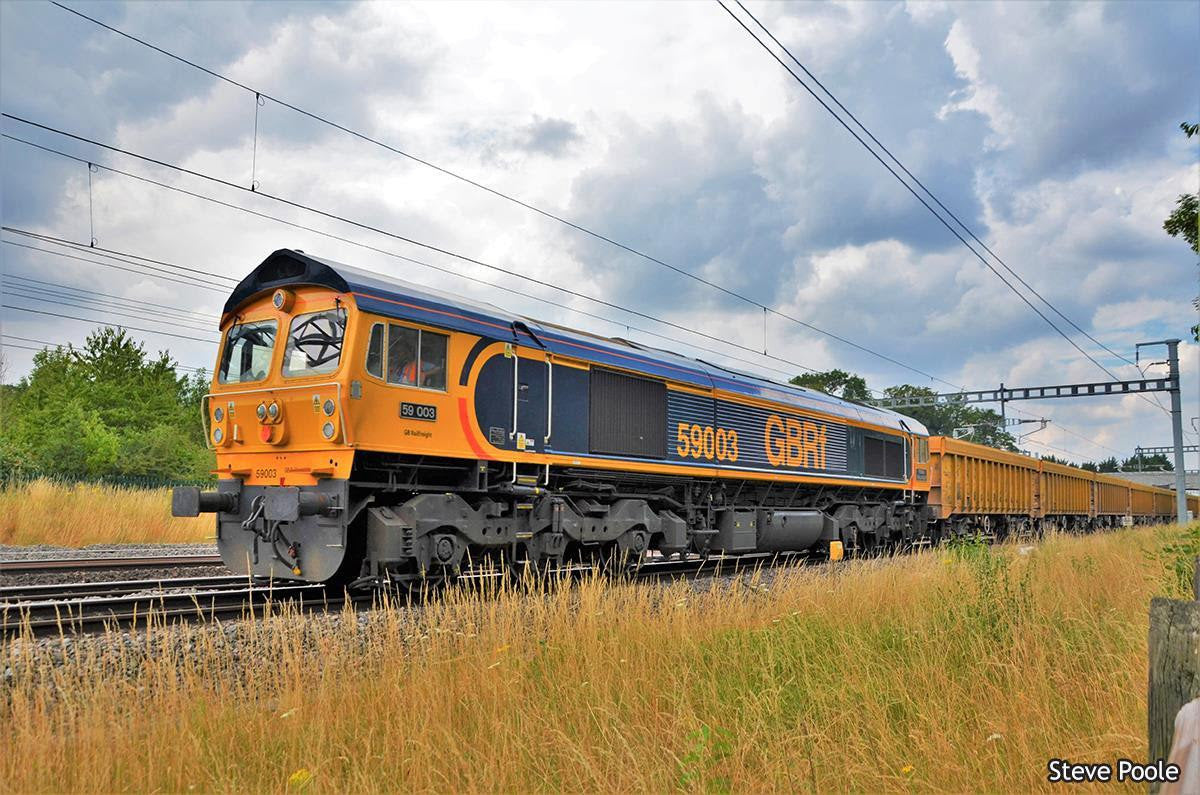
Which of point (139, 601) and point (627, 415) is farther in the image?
point (627, 415)

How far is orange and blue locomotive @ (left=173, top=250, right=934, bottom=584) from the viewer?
8.91 meters

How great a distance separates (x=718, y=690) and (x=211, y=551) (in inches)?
637

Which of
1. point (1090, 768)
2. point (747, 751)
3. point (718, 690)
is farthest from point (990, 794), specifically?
point (718, 690)

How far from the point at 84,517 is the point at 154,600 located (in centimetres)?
1177

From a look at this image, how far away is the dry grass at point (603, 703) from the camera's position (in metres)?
4.32

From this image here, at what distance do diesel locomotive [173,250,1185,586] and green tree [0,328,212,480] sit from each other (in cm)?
1984

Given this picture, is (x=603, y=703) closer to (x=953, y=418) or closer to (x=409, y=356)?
(x=409, y=356)

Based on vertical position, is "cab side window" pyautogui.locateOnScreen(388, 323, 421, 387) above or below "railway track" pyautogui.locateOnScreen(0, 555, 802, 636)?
above

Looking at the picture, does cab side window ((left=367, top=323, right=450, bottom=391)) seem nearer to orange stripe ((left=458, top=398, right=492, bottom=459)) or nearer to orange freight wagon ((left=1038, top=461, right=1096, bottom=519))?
orange stripe ((left=458, top=398, right=492, bottom=459))

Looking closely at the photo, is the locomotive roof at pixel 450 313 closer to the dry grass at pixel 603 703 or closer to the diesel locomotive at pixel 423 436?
the diesel locomotive at pixel 423 436

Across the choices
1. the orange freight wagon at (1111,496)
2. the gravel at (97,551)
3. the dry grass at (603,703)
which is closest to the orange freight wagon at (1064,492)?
the orange freight wagon at (1111,496)

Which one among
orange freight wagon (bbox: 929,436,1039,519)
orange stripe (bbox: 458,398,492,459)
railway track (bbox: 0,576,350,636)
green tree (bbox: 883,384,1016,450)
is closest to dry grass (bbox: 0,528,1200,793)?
railway track (bbox: 0,576,350,636)

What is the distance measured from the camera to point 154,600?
9320mm

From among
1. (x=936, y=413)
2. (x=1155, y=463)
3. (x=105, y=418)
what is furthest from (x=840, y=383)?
(x=1155, y=463)
